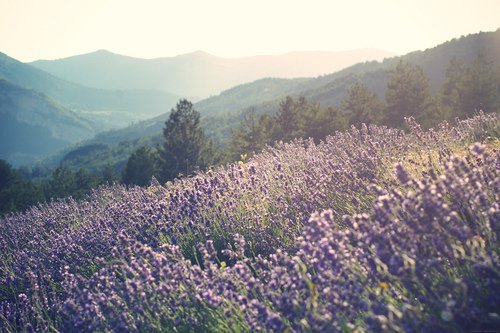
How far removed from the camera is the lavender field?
7.57 ft

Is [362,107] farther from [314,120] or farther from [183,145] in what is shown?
[183,145]

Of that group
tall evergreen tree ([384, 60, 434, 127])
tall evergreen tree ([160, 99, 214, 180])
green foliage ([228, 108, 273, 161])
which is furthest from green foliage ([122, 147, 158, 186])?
tall evergreen tree ([384, 60, 434, 127])

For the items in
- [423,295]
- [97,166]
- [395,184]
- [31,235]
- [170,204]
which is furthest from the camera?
[97,166]

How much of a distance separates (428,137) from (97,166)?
12584cm

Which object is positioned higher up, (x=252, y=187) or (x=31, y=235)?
(x=252, y=187)

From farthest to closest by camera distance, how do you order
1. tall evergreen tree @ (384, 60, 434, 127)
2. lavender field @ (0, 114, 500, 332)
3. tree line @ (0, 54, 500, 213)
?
tall evergreen tree @ (384, 60, 434, 127)
tree line @ (0, 54, 500, 213)
lavender field @ (0, 114, 500, 332)

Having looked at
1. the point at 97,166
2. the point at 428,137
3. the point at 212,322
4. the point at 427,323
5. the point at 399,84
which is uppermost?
the point at 399,84

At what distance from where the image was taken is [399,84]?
25.8 meters

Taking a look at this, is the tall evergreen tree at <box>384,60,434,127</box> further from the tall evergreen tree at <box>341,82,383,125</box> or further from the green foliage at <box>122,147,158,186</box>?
the green foliage at <box>122,147,158,186</box>

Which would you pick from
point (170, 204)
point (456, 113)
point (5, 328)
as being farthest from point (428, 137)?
point (456, 113)

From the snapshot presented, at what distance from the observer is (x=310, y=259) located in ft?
10.0

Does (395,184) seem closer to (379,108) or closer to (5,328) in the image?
(5,328)

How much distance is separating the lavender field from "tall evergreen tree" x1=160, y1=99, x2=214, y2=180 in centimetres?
2057

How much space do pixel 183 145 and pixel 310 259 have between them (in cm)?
2610
